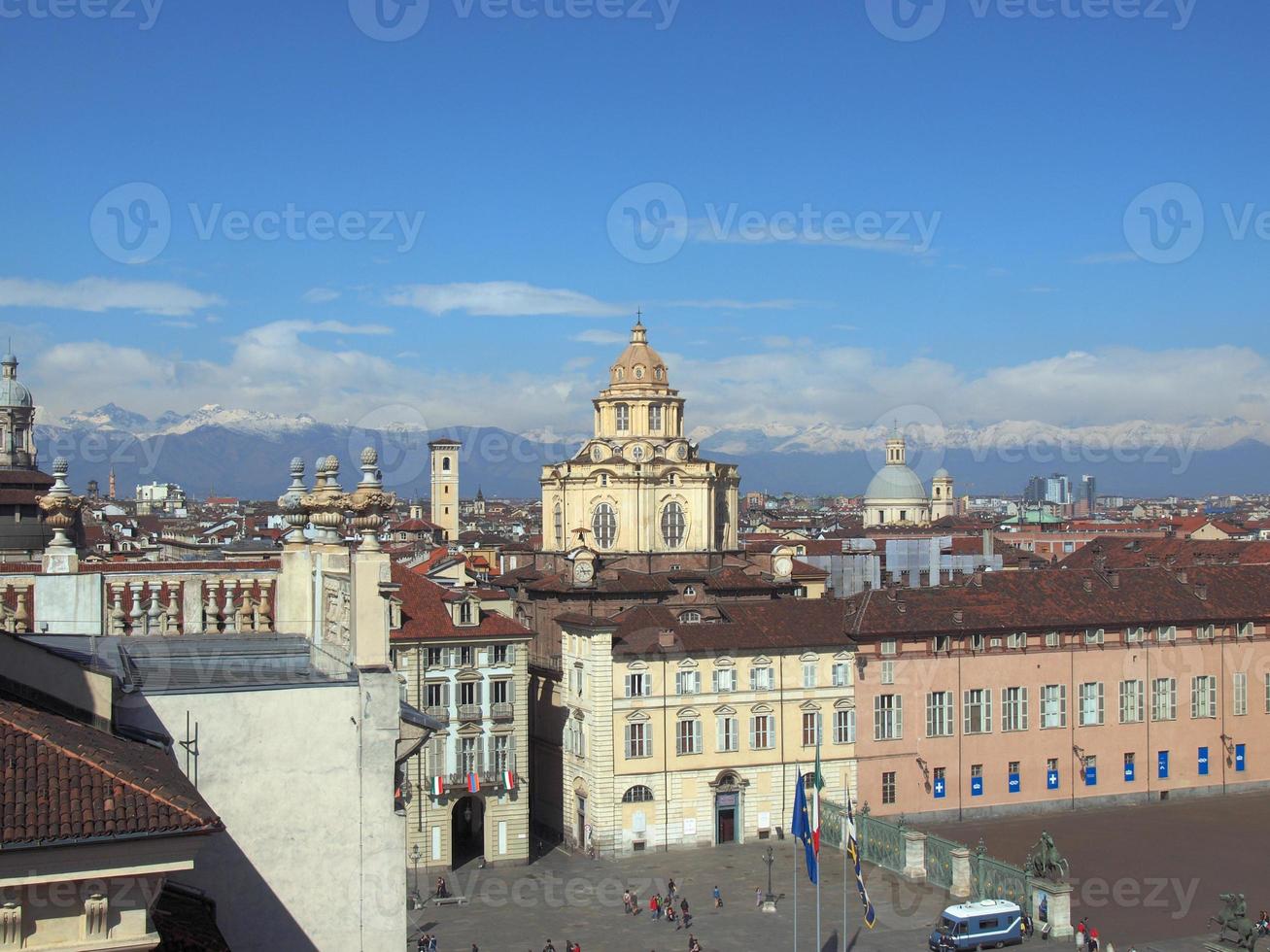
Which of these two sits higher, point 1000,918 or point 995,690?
point 995,690

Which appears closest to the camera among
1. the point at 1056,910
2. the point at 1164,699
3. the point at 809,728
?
the point at 1056,910

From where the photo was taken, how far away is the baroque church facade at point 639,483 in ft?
239

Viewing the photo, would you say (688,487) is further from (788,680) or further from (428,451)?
(428,451)

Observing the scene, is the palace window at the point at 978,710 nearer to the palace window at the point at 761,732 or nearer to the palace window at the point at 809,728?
the palace window at the point at 809,728

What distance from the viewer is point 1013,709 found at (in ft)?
197

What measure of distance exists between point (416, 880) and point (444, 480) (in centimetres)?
10681

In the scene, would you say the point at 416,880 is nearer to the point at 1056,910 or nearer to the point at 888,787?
the point at 888,787

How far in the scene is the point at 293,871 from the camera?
1299cm

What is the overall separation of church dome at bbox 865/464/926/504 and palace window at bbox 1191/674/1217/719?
12267 centimetres

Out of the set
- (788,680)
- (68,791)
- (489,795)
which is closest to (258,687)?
(68,791)

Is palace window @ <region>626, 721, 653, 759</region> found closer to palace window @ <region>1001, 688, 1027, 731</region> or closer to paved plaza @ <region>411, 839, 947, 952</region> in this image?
paved plaza @ <region>411, 839, 947, 952</region>

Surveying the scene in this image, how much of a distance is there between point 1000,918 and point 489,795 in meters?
18.6

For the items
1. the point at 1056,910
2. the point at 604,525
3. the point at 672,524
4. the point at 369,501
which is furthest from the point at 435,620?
the point at 369,501

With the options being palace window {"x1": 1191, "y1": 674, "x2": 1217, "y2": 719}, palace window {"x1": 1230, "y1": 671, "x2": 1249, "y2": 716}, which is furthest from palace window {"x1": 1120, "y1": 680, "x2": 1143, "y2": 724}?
palace window {"x1": 1230, "y1": 671, "x2": 1249, "y2": 716}
